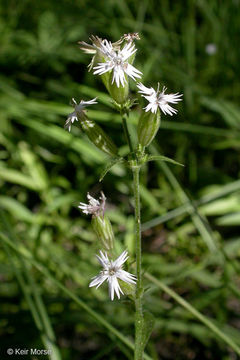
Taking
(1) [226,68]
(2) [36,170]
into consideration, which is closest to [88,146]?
(2) [36,170]

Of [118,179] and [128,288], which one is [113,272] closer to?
[128,288]

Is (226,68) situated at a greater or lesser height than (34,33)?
lesser

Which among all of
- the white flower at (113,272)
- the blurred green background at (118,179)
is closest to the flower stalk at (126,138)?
the white flower at (113,272)

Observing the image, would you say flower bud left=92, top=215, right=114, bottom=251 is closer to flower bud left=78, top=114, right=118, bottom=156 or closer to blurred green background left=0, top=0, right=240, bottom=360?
flower bud left=78, top=114, right=118, bottom=156

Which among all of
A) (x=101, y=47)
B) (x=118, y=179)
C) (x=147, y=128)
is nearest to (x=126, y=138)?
(x=147, y=128)

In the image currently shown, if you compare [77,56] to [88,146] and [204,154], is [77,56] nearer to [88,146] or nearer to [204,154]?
[88,146]
